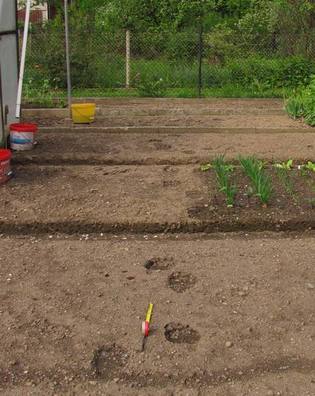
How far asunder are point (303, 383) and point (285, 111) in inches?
320

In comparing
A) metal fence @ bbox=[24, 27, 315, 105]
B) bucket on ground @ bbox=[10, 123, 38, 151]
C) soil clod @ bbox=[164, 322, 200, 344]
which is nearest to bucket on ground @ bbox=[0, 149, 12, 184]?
bucket on ground @ bbox=[10, 123, 38, 151]

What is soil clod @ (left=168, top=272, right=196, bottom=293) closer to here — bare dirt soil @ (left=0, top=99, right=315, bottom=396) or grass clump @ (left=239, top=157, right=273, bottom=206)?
bare dirt soil @ (left=0, top=99, right=315, bottom=396)

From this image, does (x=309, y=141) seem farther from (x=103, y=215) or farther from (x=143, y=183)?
(x=103, y=215)

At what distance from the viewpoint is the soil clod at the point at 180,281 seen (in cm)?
429

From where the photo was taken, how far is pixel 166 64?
46.1ft

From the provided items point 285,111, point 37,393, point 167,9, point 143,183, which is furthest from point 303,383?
point 167,9

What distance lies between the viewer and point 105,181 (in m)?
6.54

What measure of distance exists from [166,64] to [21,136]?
7216 mm

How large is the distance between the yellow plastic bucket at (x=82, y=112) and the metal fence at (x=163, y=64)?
3.35 metres

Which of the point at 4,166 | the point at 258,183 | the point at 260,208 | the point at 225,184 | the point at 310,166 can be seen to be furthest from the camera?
the point at 310,166

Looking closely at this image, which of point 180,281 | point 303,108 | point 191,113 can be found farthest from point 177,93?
point 180,281

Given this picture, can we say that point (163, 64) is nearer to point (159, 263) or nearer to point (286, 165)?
point (286, 165)

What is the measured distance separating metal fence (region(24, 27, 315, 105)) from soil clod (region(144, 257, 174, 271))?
27.4 feet

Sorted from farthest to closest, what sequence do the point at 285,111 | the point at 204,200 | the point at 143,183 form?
1. the point at 285,111
2. the point at 143,183
3. the point at 204,200
